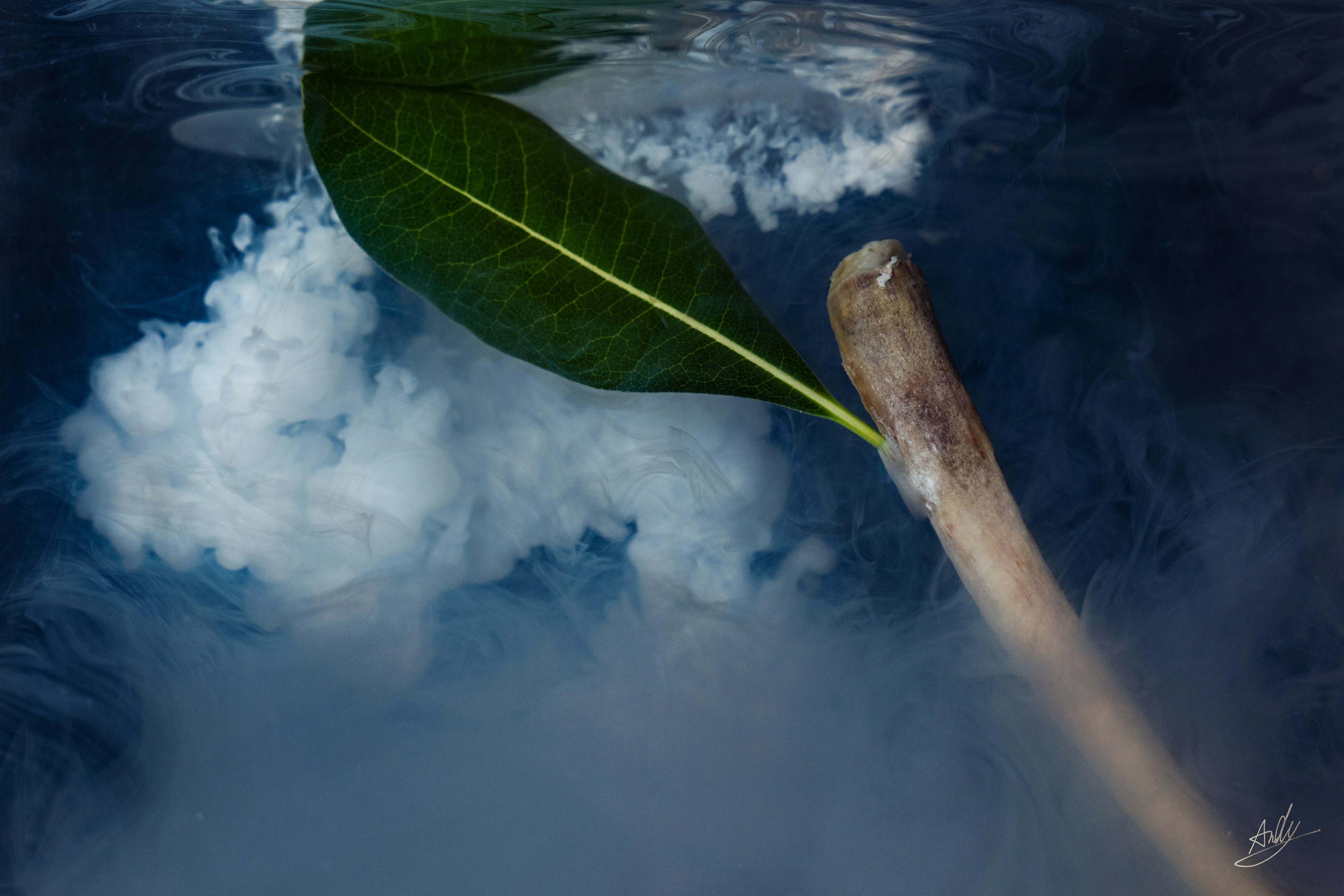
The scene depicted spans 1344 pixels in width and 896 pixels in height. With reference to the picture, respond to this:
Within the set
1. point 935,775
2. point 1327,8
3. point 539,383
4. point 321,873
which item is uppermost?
point 1327,8

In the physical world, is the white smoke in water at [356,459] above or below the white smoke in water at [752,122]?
below

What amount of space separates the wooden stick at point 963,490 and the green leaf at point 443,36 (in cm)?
26

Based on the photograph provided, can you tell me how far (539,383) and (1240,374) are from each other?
545 millimetres

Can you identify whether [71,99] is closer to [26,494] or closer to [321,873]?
[26,494]

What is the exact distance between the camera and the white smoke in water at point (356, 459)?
1.81 feet

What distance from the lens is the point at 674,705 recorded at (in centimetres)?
55

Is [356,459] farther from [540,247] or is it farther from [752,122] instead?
[752,122]

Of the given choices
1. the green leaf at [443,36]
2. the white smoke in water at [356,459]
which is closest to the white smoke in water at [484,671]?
the white smoke in water at [356,459]

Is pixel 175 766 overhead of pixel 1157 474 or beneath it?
beneath

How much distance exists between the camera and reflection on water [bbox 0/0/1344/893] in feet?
1.79

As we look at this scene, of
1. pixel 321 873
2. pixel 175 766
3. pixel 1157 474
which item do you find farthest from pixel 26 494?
pixel 1157 474

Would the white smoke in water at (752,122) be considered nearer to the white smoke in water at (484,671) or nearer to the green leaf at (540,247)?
the green leaf at (540,247)
